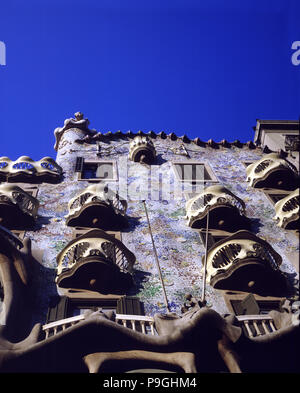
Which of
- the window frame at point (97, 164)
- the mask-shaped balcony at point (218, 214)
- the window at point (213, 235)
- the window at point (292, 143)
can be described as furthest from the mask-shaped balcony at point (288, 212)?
the window at point (292, 143)

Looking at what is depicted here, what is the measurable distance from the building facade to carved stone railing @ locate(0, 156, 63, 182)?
0.19 ft

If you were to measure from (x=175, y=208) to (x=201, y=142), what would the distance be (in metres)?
10.0

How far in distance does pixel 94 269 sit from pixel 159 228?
4550 mm

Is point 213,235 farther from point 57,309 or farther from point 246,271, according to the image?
point 57,309

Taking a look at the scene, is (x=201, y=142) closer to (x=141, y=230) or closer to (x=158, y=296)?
(x=141, y=230)

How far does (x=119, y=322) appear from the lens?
11.5 meters

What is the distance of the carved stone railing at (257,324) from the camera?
38.4 feet

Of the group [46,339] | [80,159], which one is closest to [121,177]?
[80,159]

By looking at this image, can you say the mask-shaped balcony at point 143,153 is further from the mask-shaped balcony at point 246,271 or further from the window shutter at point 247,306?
the window shutter at point 247,306

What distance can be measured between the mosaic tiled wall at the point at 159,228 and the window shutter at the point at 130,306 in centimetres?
25

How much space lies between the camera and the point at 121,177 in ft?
77.7

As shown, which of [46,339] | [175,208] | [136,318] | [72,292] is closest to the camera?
[46,339]

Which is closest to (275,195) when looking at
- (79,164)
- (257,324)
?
(79,164)

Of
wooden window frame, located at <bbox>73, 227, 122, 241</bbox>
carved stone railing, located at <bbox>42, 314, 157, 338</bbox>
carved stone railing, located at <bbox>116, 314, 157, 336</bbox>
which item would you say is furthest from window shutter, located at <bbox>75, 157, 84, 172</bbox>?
carved stone railing, located at <bbox>116, 314, 157, 336</bbox>
